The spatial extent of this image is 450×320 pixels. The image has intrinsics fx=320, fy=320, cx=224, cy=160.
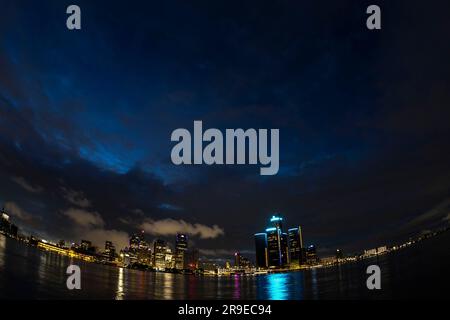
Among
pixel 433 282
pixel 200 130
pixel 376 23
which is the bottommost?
pixel 433 282
